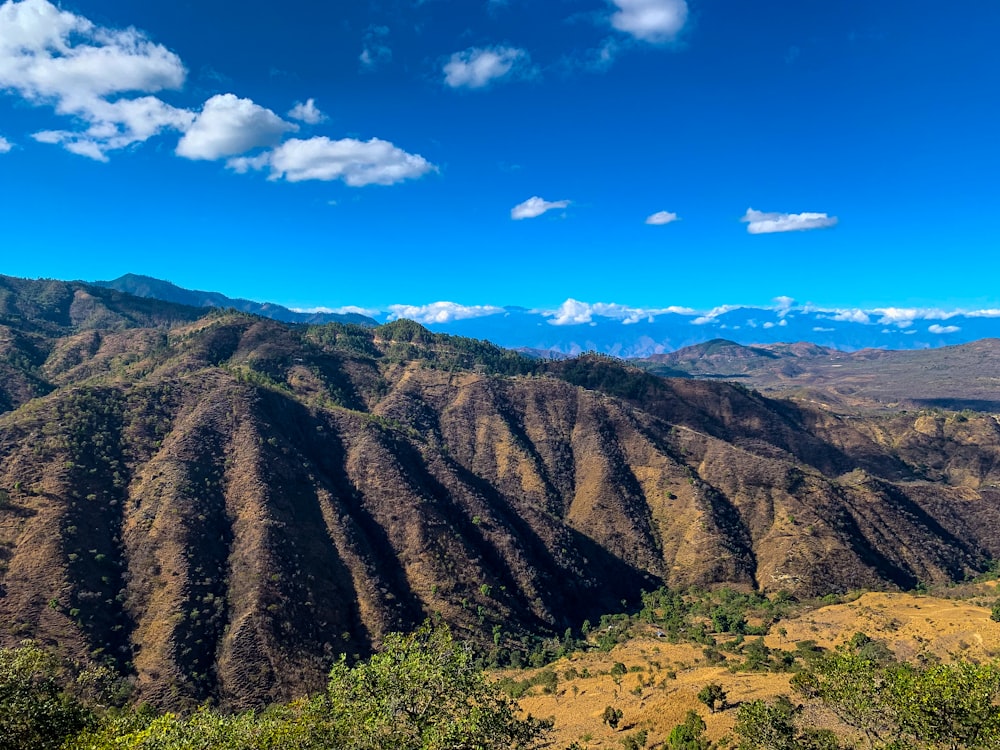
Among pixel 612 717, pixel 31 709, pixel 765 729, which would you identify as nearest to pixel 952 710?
pixel 765 729

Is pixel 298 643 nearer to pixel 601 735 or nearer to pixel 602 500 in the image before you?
pixel 601 735

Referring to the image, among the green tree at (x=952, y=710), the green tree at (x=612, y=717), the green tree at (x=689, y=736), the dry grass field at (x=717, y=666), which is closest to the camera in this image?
the green tree at (x=952, y=710)

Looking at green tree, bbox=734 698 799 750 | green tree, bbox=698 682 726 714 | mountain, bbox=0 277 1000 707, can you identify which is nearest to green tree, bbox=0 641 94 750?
green tree, bbox=734 698 799 750

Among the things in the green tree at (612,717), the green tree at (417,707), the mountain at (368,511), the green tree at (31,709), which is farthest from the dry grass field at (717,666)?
the green tree at (31,709)

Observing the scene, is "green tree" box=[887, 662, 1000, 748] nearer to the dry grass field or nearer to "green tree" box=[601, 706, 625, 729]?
the dry grass field

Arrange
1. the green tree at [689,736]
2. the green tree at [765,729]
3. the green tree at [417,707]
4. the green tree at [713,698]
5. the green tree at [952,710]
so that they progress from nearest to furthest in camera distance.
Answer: the green tree at [417,707]
the green tree at [952,710]
the green tree at [765,729]
the green tree at [689,736]
the green tree at [713,698]

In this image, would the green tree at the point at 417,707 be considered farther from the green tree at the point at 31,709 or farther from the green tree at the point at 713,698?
the green tree at the point at 713,698

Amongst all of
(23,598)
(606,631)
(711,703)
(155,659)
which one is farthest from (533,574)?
(23,598)
